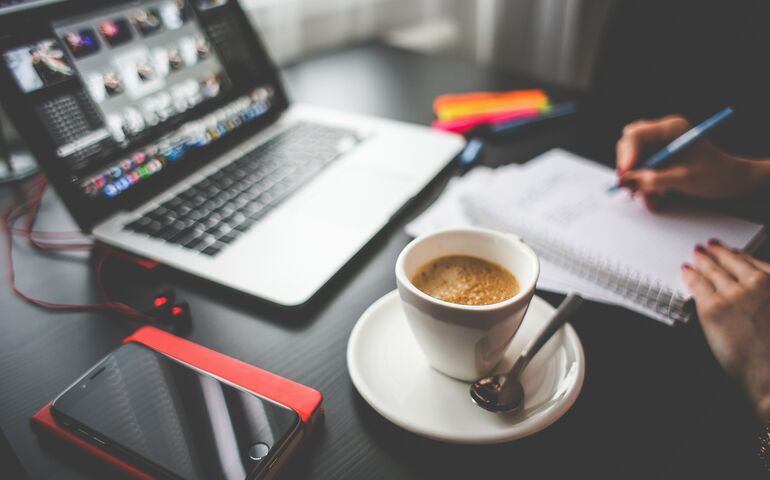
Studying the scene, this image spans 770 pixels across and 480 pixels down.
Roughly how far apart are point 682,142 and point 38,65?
0.83 meters

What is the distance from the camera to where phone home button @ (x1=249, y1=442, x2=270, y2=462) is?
1.27ft

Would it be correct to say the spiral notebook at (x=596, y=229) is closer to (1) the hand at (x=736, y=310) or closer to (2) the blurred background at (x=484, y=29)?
(1) the hand at (x=736, y=310)

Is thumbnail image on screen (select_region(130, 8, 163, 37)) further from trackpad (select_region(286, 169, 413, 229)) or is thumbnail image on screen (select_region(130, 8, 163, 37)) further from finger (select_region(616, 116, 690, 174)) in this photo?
finger (select_region(616, 116, 690, 174))

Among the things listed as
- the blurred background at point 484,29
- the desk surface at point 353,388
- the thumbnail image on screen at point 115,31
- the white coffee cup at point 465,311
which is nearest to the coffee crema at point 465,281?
the white coffee cup at point 465,311

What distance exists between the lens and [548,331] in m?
0.47

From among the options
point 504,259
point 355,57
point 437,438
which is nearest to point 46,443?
point 437,438

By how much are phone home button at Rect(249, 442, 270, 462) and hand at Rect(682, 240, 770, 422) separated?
0.41 m

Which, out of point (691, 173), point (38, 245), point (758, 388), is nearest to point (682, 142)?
point (691, 173)

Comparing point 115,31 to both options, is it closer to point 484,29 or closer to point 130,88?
point 130,88

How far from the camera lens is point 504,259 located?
1.61 ft

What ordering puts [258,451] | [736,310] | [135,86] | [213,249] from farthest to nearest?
[135,86] → [213,249] → [736,310] → [258,451]

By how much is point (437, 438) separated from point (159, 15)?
0.72 metres

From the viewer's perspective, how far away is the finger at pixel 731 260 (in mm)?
561

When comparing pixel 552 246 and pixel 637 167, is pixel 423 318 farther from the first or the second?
pixel 637 167
